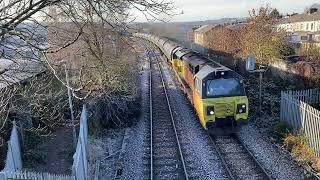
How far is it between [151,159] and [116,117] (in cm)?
489

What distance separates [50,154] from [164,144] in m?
4.50

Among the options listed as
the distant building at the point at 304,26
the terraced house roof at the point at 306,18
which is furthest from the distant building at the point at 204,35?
the terraced house roof at the point at 306,18

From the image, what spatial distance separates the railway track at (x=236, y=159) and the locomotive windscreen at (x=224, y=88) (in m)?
1.86

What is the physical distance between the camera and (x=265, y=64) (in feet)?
98.5

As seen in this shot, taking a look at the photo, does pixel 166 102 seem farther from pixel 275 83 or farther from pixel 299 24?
pixel 299 24

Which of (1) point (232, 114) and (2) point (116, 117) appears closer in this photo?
(1) point (232, 114)

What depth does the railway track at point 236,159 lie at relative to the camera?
1193 centimetres

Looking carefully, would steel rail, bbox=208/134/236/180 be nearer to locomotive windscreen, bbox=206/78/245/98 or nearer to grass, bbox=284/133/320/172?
locomotive windscreen, bbox=206/78/245/98

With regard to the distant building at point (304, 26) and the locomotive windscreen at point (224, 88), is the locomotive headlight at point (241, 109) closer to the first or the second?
the locomotive windscreen at point (224, 88)

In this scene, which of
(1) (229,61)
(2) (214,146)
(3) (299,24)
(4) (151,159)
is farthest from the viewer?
(3) (299,24)

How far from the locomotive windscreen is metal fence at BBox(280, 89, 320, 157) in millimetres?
2036

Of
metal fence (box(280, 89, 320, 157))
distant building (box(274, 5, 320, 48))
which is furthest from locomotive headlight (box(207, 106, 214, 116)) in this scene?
distant building (box(274, 5, 320, 48))

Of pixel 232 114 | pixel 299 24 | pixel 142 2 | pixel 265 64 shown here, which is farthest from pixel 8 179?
pixel 299 24

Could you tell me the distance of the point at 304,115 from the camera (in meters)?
13.8
